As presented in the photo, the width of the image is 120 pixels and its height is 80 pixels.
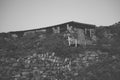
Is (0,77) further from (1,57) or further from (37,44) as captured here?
(37,44)

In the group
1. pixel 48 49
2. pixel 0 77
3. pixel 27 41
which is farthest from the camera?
pixel 27 41

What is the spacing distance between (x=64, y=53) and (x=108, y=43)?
6.04 meters

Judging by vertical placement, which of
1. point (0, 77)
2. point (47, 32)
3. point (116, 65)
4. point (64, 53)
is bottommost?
point (0, 77)

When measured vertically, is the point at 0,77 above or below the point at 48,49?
below

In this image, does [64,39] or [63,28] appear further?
[63,28]

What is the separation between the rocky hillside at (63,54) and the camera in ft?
40.1

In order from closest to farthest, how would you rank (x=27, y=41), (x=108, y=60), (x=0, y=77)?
(x=0, y=77) < (x=108, y=60) < (x=27, y=41)

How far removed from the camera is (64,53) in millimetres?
13672

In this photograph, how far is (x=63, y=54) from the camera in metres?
13.7

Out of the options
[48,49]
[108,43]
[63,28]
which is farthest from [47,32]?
[108,43]

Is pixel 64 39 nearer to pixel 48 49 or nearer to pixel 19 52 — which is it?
pixel 48 49

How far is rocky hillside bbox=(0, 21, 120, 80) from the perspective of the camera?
40.1 feet

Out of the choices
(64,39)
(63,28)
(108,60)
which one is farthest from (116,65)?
(63,28)

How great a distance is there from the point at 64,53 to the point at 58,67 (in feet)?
5.27
